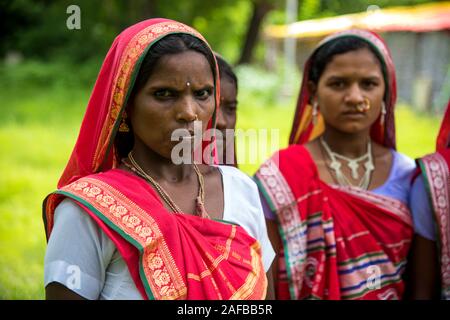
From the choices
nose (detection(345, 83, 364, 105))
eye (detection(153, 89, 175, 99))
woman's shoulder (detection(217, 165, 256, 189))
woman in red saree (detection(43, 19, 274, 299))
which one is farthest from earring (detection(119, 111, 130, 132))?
nose (detection(345, 83, 364, 105))

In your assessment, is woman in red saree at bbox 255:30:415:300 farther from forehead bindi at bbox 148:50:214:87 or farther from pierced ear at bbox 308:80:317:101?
forehead bindi at bbox 148:50:214:87

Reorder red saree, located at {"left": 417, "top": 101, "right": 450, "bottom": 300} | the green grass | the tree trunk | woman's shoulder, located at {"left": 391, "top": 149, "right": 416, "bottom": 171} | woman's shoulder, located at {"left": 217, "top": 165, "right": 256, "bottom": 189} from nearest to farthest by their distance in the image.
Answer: woman's shoulder, located at {"left": 217, "top": 165, "right": 256, "bottom": 189}, red saree, located at {"left": 417, "top": 101, "right": 450, "bottom": 300}, woman's shoulder, located at {"left": 391, "top": 149, "right": 416, "bottom": 171}, the green grass, the tree trunk

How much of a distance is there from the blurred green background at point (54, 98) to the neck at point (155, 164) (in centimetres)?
219

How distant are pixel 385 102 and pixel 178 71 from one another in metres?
1.59

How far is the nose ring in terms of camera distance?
2904 mm

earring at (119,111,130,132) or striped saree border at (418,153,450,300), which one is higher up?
earring at (119,111,130,132)

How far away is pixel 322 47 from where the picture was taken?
3166mm

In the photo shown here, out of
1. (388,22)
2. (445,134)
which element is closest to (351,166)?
(445,134)

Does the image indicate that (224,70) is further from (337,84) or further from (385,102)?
(385,102)

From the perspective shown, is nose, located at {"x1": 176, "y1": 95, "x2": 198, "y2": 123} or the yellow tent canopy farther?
the yellow tent canopy

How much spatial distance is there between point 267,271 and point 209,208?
40 cm

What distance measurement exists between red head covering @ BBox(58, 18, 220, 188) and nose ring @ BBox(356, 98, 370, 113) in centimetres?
100

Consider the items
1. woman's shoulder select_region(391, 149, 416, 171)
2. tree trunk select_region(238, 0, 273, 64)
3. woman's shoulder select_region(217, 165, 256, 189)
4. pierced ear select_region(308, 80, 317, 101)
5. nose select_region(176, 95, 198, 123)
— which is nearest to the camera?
nose select_region(176, 95, 198, 123)

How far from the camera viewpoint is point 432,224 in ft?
9.32
